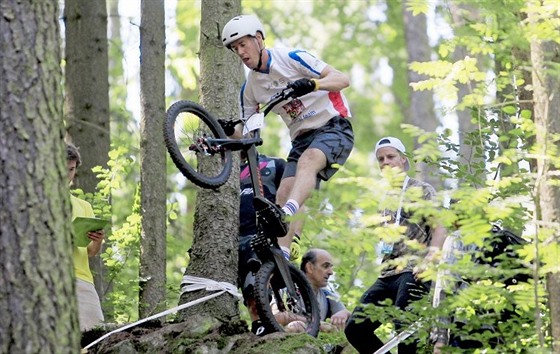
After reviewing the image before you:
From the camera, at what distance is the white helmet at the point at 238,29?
21.5 feet

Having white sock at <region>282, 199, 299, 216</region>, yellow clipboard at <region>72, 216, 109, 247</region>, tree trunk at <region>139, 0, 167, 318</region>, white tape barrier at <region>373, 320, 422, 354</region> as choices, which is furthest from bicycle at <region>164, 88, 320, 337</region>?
tree trunk at <region>139, 0, 167, 318</region>

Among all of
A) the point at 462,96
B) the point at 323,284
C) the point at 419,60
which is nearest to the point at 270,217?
the point at 323,284

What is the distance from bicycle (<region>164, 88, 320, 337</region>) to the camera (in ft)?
20.0

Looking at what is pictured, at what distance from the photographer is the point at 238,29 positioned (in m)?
6.56

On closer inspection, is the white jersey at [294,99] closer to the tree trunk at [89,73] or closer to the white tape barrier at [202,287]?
the white tape barrier at [202,287]

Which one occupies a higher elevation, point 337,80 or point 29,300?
point 337,80

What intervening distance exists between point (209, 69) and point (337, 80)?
891 mm

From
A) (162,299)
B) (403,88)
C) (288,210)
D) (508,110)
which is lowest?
(162,299)

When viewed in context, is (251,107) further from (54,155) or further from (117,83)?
(117,83)

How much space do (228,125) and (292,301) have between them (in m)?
1.17

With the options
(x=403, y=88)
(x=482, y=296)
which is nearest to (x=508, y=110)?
(x=482, y=296)

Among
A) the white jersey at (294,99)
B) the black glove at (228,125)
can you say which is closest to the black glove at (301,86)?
the white jersey at (294,99)

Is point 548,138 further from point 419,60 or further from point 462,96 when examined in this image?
point 419,60

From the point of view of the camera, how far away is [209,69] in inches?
276
